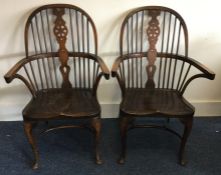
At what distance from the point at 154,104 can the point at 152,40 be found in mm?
520

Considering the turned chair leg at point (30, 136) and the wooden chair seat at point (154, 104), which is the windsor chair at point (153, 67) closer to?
the wooden chair seat at point (154, 104)

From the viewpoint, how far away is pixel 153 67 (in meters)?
2.08

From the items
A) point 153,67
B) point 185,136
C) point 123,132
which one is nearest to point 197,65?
point 153,67

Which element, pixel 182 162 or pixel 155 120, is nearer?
pixel 182 162

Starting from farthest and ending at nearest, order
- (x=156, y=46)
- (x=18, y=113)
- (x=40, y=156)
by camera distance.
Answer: (x=18, y=113), (x=156, y=46), (x=40, y=156)

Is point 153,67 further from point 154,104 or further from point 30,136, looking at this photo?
point 30,136

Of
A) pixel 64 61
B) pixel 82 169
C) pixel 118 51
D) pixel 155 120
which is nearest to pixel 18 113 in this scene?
pixel 64 61

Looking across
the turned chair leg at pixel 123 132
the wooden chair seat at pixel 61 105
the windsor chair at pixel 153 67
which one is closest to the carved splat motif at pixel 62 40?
the wooden chair seat at pixel 61 105

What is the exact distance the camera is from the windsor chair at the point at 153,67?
5.88 ft

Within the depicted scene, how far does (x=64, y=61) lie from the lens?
6.75 ft

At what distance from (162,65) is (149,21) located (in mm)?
409

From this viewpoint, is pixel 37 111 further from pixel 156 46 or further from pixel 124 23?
pixel 156 46

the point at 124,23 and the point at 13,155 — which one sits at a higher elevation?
the point at 124,23

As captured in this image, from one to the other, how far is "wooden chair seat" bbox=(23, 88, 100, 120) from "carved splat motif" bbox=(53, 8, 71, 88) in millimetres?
116
